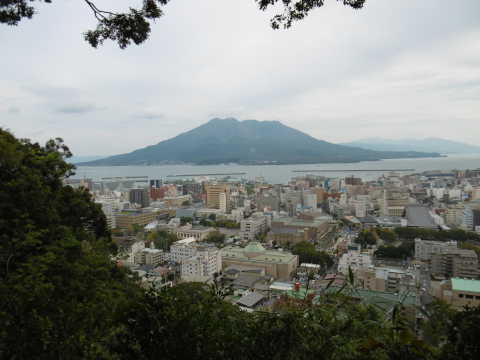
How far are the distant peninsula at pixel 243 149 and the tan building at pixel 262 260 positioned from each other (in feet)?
172

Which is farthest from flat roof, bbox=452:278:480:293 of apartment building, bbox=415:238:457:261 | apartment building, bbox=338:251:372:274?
apartment building, bbox=415:238:457:261

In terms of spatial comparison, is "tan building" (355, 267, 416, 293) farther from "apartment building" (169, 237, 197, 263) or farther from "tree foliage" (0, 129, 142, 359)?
"tree foliage" (0, 129, 142, 359)

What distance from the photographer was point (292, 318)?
1.05m

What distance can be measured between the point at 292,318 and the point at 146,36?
4.60 ft

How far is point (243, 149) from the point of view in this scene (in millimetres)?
73938

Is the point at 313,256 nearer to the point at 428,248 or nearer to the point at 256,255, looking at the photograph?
the point at 256,255

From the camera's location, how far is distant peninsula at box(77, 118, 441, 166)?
219ft

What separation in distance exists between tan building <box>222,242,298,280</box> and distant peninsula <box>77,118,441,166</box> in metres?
52.4

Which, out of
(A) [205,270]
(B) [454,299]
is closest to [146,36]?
(B) [454,299]

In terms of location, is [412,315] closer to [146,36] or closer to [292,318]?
[292,318]

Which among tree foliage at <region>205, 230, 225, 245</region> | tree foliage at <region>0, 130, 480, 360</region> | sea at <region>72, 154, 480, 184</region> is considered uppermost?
tree foliage at <region>0, 130, 480, 360</region>

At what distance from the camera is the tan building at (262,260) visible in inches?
349

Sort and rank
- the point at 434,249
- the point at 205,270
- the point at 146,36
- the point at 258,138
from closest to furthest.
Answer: the point at 146,36 < the point at 205,270 < the point at 434,249 < the point at 258,138

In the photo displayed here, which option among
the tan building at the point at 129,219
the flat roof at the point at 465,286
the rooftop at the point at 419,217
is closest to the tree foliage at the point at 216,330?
the flat roof at the point at 465,286
